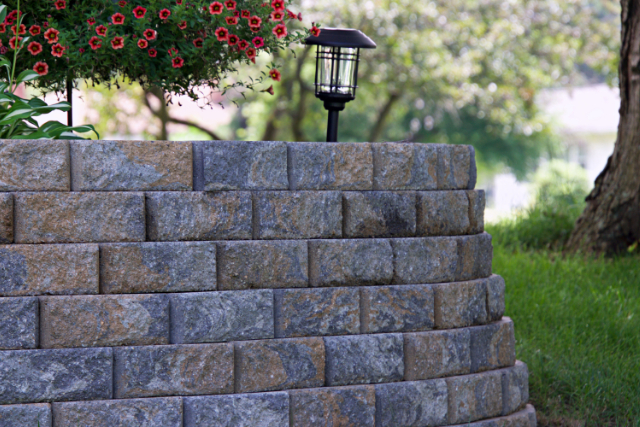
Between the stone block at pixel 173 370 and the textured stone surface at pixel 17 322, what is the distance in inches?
13.3

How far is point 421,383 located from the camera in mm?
2803

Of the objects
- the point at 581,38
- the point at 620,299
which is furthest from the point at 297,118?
the point at 620,299

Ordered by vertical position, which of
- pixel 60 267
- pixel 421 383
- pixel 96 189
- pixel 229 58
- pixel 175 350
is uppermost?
pixel 229 58

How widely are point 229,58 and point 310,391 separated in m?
1.92

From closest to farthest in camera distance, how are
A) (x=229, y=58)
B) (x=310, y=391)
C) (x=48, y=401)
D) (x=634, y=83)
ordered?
(x=48, y=401), (x=310, y=391), (x=229, y=58), (x=634, y=83)

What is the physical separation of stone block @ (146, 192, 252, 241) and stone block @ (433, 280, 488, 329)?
0.95m

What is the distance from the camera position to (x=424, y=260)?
2898mm

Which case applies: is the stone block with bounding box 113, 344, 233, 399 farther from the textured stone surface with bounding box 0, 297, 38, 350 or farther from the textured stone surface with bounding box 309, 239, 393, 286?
the textured stone surface with bounding box 309, 239, 393, 286

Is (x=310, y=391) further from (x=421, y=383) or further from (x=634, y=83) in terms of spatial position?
(x=634, y=83)

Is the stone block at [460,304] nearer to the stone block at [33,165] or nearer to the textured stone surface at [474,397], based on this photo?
the textured stone surface at [474,397]

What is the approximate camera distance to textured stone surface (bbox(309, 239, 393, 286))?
272 cm

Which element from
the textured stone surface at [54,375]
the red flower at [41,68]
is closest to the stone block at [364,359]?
the textured stone surface at [54,375]

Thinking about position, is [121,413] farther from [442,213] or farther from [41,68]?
[41,68]

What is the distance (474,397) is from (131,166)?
1863 mm
